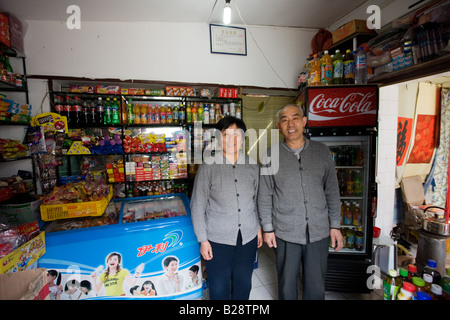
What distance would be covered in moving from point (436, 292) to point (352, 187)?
4.37 ft

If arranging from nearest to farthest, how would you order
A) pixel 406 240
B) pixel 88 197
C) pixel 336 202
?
pixel 336 202 < pixel 88 197 < pixel 406 240

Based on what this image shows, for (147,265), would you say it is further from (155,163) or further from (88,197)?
(155,163)

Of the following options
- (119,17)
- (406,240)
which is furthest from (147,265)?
(406,240)

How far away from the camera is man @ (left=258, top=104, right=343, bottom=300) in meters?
1.67

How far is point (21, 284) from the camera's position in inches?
35.2

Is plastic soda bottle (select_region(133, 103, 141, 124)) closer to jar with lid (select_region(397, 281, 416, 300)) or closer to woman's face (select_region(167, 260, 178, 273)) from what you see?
woman's face (select_region(167, 260, 178, 273))

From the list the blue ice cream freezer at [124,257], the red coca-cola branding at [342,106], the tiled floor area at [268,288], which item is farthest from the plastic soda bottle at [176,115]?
the tiled floor area at [268,288]

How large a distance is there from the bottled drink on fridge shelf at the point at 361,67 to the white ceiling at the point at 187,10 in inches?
38.5

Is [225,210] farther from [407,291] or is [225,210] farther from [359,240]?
[359,240]

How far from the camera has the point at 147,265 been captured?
1957mm

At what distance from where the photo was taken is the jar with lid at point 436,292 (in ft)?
4.41

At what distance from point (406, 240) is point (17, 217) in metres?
5.46

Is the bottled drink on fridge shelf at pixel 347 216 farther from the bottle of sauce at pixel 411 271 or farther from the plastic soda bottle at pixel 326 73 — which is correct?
the plastic soda bottle at pixel 326 73

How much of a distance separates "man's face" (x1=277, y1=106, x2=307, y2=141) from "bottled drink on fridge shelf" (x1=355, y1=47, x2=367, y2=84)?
1.13m
